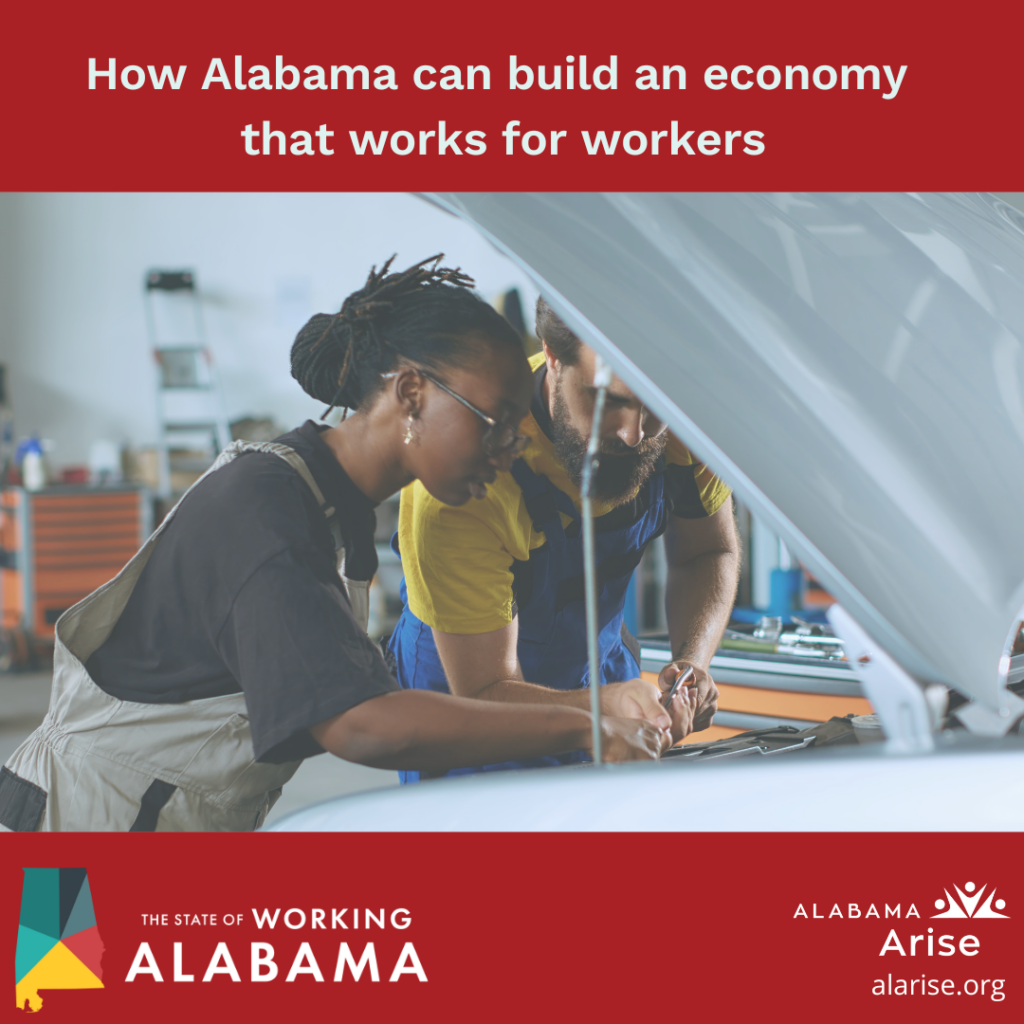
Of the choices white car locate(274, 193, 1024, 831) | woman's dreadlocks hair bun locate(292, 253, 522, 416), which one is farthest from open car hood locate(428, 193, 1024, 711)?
woman's dreadlocks hair bun locate(292, 253, 522, 416)

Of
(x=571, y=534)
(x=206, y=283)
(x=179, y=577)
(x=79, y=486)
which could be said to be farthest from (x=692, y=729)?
(x=206, y=283)

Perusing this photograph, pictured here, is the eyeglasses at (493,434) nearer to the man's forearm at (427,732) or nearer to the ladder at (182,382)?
the man's forearm at (427,732)

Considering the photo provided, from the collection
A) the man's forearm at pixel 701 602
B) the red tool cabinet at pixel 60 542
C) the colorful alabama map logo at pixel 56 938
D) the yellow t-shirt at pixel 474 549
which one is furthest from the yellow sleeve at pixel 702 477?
the red tool cabinet at pixel 60 542

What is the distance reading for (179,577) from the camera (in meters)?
1.06

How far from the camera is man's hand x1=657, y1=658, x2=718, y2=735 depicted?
5.15 ft

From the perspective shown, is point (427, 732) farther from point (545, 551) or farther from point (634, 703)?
point (545, 551)

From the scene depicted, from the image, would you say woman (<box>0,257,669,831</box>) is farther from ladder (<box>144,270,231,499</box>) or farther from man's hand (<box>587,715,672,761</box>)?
ladder (<box>144,270,231,499</box>)

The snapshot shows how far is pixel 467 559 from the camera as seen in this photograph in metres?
1.52

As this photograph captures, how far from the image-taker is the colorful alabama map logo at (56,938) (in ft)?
2.93

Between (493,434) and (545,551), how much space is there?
41cm

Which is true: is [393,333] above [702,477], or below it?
above

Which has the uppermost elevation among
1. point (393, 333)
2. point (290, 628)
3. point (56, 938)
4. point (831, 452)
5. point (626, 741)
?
point (393, 333)

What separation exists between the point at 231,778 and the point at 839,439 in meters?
0.75

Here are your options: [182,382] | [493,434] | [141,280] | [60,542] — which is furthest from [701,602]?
[141,280]
